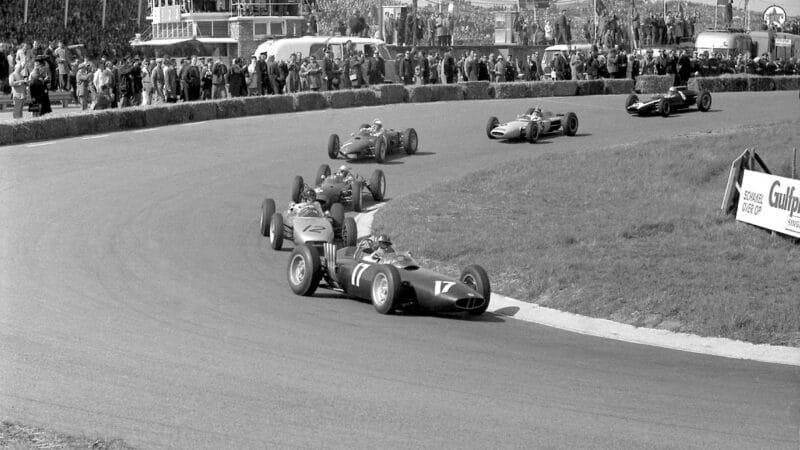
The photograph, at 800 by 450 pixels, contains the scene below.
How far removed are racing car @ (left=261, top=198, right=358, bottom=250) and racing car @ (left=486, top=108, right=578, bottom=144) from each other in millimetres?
12511

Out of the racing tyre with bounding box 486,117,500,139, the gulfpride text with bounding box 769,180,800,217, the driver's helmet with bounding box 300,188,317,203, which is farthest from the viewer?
the racing tyre with bounding box 486,117,500,139

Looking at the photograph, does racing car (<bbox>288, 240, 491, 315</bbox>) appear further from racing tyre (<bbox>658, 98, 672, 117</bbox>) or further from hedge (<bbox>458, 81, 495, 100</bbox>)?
hedge (<bbox>458, 81, 495, 100</bbox>)

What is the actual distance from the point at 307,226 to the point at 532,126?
13960 mm

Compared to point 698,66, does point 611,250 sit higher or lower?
lower

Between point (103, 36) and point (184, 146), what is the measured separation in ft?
64.8

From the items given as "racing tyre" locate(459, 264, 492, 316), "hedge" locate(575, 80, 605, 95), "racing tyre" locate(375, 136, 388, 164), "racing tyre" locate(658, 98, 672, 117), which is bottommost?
"racing tyre" locate(459, 264, 492, 316)

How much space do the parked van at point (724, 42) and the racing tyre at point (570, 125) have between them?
71.0 feet

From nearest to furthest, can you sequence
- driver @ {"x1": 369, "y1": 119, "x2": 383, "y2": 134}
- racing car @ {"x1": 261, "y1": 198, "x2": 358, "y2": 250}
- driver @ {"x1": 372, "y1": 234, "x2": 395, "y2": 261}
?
driver @ {"x1": 372, "y1": 234, "x2": 395, "y2": 261}
racing car @ {"x1": 261, "y1": 198, "x2": 358, "y2": 250}
driver @ {"x1": 369, "y1": 119, "x2": 383, "y2": 134}

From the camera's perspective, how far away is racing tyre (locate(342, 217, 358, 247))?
51.8 ft

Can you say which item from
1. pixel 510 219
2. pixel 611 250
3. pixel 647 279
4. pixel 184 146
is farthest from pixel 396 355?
pixel 184 146

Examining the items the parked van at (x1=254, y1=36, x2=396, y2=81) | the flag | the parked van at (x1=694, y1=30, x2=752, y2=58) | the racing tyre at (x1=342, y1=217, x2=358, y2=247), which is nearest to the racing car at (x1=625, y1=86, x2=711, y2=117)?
the parked van at (x1=254, y1=36, x2=396, y2=81)

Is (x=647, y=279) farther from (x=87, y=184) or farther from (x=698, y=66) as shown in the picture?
(x=698, y=66)

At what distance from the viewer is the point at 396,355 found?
10609 mm

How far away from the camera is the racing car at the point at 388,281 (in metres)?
12.4
